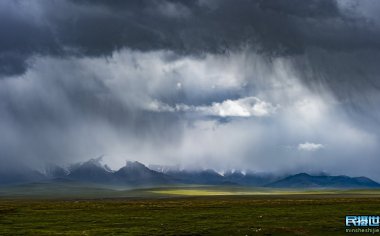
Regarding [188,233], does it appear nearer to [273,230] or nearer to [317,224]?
[273,230]

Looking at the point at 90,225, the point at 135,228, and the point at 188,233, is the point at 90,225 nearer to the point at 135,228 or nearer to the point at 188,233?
the point at 135,228

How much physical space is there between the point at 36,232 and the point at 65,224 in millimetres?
13795

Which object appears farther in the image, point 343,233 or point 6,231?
point 6,231

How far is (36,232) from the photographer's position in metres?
62.9

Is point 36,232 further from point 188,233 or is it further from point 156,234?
point 188,233

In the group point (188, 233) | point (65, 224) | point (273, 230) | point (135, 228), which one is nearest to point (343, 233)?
point (273, 230)

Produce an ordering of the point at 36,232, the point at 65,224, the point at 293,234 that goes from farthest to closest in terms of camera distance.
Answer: the point at 65,224
the point at 36,232
the point at 293,234

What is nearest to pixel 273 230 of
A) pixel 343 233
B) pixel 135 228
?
pixel 343 233

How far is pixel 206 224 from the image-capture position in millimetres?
70062

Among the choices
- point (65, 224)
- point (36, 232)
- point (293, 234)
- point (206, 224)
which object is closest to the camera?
point (293, 234)

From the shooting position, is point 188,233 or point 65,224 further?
point 65,224

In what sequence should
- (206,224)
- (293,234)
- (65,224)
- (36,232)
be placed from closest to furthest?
(293,234)
(36,232)
(206,224)
(65,224)

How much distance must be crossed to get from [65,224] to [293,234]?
4025 centimetres

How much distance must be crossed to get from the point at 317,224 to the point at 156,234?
2514 centimetres
